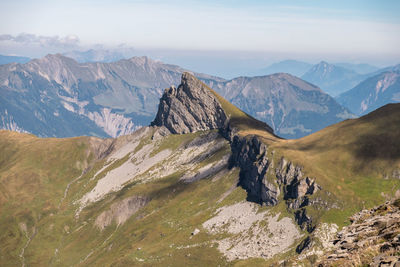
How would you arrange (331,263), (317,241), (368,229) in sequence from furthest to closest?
1. (317,241)
2. (368,229)
3. (331,263)

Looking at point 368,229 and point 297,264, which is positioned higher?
point 368,229

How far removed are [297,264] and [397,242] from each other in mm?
23193

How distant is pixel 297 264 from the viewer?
54.0 m

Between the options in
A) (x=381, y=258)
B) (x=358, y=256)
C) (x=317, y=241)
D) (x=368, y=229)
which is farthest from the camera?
(x=317, y=241)

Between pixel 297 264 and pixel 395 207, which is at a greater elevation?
pixel 395 207

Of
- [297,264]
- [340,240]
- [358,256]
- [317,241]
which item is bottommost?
[317,241]

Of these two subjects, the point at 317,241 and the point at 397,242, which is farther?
the point at 317,241

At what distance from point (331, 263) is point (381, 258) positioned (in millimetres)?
5464

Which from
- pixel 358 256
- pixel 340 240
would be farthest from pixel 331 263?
pixel 340 240

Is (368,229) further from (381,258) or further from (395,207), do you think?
(381,258)

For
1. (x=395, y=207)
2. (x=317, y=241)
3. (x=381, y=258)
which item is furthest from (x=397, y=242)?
(x=317, y=241)

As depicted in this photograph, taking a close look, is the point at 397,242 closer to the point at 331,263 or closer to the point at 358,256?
the point at 358,256

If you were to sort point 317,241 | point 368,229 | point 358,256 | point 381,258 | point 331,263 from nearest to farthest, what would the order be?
point 381,258, point 358,256, point 331,263, point 368,229, point 317,241

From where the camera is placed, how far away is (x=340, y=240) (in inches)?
1726
